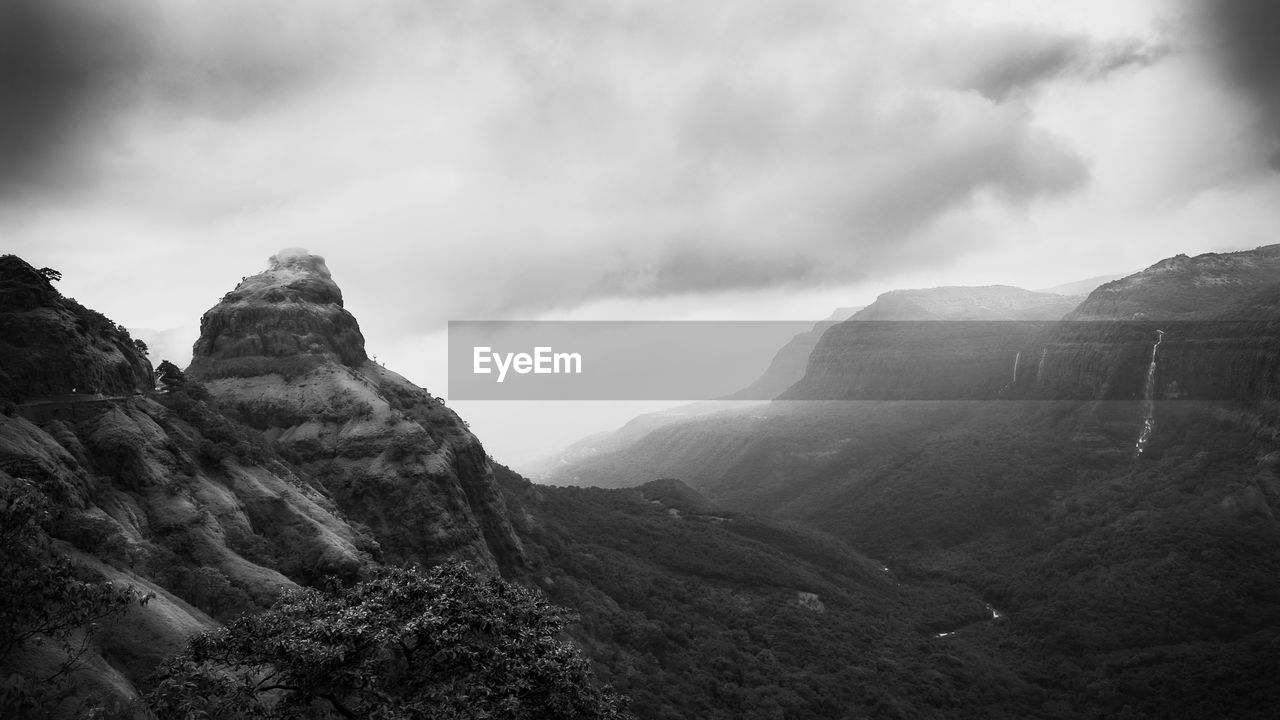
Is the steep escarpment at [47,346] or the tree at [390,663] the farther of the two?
the steep escarpment at [47,346]

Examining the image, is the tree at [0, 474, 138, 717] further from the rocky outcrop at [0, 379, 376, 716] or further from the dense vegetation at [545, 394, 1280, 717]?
the dense vegetation at [545, 394, 1280, 717]

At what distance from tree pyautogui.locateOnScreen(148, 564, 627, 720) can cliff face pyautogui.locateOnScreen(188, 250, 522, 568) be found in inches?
1470

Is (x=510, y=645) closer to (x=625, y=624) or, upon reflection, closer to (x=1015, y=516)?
(x=625, y=624)

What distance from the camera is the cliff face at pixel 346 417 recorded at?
224 feet

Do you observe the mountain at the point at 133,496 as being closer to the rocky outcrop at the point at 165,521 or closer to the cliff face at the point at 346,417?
the rocky outcrop at the point at 165,521

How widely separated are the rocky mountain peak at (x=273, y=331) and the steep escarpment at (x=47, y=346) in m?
25.7

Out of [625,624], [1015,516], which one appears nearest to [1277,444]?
[1015,516]

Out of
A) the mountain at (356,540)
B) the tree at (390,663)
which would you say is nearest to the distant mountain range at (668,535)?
the mountain at (356,540)

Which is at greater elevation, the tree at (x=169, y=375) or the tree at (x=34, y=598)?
the tree at (x=169, y=375)

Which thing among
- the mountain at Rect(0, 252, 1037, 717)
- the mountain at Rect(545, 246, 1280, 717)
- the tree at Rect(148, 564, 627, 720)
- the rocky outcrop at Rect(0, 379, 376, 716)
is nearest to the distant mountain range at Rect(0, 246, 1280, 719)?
the rocky outcrop at Rect(0, 379, 376, 716)

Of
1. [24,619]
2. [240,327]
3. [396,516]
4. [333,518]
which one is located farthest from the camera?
[240,327]

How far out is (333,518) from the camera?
5569 centimetres

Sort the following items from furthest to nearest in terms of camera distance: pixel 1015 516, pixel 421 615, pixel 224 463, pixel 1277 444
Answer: pixel 1015 516 < pixel 1277 444 < pixel 224 463 < pixel 421 615

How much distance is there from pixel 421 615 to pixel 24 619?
43.5 feet
